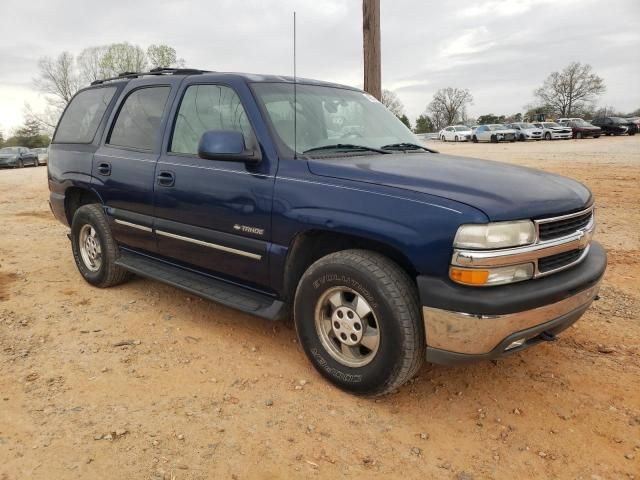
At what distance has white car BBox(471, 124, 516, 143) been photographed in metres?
36.1

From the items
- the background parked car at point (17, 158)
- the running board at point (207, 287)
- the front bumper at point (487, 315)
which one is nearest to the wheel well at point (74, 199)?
the running board at point (207, 287)

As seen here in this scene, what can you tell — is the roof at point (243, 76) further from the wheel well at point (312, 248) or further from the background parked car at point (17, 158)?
the background parked car at point (17, 158)

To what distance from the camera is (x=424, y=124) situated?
85562 millimetres

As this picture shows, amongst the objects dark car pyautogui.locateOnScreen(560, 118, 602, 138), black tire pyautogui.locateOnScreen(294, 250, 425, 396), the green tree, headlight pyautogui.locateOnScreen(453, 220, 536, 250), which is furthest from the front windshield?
the green tree

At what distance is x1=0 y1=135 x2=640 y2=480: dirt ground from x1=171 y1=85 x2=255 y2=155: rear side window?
146 cm

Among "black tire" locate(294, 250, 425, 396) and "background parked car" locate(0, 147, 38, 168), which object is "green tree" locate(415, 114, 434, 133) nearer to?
"background parked car" locate(0, 147, 38, 168)

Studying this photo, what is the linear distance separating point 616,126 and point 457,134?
11.6 m

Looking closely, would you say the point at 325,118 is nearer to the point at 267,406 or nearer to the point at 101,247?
the point at 267,406

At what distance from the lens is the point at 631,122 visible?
121ft

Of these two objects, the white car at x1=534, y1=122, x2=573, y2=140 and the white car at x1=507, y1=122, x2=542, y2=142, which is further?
the white car at x1=507, y1=122, x2=542, y2=142

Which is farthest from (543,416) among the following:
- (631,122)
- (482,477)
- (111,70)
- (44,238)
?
(111,70)

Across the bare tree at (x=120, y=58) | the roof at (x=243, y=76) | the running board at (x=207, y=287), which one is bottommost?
the running board at (x=207, y=287)

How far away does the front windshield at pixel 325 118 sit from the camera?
3.35 m

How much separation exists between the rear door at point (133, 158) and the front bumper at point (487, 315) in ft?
8.21
